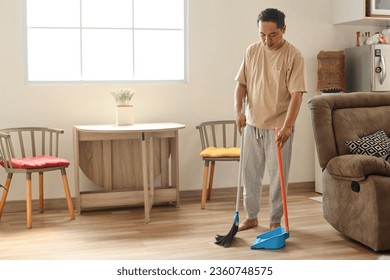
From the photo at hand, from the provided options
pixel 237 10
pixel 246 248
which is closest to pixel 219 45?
pixel 237 10

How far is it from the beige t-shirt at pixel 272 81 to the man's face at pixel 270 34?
0.07m

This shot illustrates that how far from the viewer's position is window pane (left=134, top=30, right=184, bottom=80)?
17.3 feet

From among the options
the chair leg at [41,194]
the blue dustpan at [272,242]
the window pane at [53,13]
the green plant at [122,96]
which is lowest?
the blue dustpan at [272,242]

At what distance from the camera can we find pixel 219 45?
5379 mm

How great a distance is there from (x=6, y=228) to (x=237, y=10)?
8.86 ft

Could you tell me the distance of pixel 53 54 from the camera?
5.07 meters

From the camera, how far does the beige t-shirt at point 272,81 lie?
3.77 m

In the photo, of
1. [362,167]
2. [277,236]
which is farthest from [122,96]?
[362,167]

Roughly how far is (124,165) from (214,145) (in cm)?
84

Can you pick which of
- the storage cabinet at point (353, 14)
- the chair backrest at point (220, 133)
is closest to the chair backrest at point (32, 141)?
the chair backrest at point (220, 133)

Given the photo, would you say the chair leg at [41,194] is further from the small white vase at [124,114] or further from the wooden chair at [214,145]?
the wooden chair at [214,145]

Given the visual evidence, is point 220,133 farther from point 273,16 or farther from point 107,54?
point 273,16
